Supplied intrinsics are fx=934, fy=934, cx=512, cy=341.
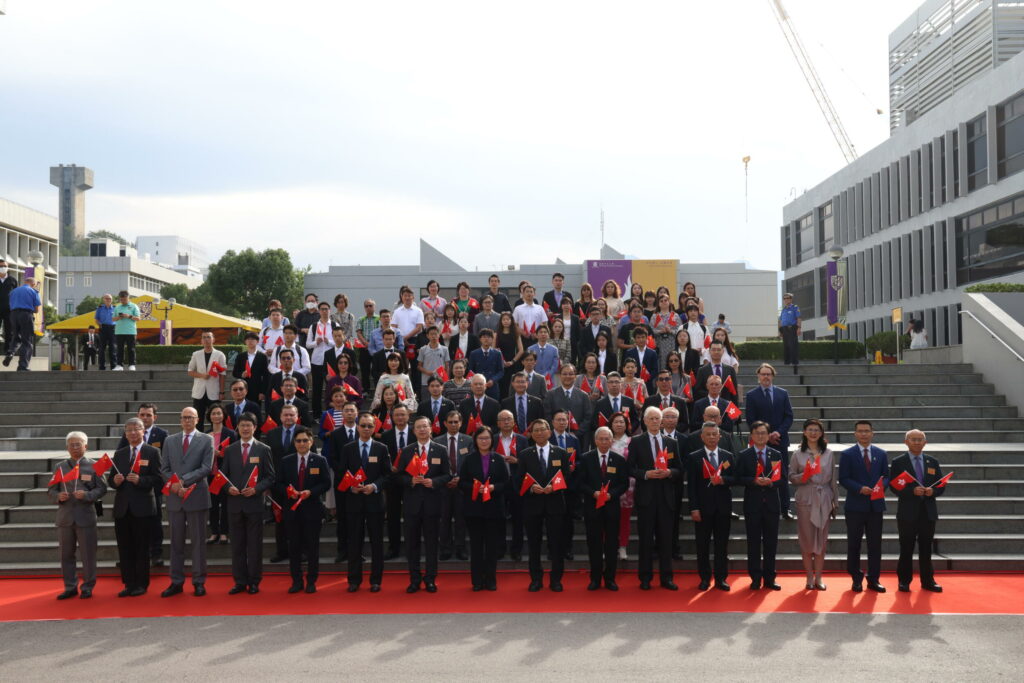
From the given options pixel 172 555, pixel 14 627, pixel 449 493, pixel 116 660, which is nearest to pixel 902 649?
pixel 449 493

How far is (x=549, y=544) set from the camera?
10.3 metres

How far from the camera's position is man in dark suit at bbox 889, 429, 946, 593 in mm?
9961

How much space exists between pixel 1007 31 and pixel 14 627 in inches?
1875

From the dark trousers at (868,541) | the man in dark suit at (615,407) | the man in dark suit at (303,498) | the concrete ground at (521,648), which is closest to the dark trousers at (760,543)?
the dark trousers at (868,541)

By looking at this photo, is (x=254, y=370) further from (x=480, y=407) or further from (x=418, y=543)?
(x=418, y=543)

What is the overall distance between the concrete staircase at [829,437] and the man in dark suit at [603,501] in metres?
1.02

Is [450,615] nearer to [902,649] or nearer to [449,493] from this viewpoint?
[449,493]

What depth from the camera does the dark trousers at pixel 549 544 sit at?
33.1ft

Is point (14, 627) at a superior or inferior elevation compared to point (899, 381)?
→ inferior

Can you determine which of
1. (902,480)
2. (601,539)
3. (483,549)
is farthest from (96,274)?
(902,480)

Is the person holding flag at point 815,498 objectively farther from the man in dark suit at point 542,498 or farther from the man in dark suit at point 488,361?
the man in dark suit at point 488,361

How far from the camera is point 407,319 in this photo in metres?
14.8

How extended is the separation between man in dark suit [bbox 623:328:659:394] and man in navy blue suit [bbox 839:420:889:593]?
10.3 feet

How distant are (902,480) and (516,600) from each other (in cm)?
433
